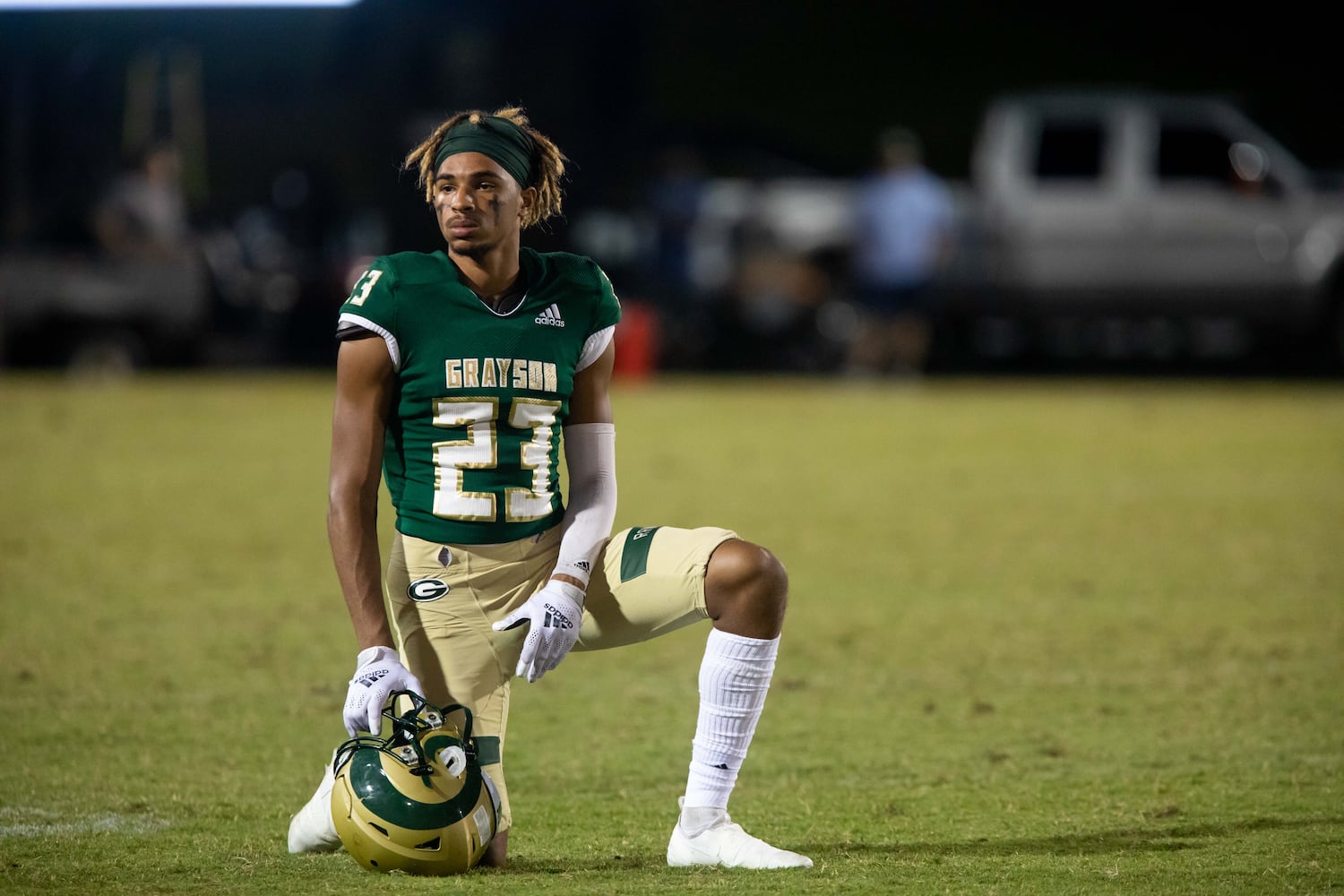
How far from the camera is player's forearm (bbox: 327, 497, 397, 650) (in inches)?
158

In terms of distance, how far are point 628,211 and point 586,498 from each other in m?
15.2

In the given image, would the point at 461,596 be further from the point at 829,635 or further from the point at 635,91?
the point at 635,91

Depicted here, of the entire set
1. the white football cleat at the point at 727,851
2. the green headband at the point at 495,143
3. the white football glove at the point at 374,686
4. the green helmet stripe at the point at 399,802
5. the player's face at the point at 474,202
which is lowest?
the white football cleat at the point at 727,851

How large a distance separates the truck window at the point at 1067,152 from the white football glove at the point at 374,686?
14507 millimetres

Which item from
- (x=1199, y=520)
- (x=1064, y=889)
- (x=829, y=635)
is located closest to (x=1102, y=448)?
(x=1199, y=520)

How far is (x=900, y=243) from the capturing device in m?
16.7

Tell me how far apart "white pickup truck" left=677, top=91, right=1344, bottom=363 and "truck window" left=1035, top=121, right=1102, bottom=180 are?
0.01 m

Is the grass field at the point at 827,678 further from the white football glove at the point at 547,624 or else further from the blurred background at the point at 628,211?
the blurred background at the point at 628,211

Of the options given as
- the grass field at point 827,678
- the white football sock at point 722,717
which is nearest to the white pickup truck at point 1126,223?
the grass field at point 827,678

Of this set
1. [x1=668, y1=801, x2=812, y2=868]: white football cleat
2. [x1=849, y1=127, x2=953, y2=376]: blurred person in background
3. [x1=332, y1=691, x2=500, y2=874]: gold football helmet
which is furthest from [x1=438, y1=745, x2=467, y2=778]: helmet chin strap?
[x1=849, y1=127, x2=953, y2=376]: blurred person in background

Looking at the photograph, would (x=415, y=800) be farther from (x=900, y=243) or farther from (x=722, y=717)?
(x=900, y=243)

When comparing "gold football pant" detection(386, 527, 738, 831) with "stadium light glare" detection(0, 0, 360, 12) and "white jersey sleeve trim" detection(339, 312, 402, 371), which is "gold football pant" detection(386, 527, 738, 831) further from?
"stadium light glare" detection(0, 0, 360, 12)

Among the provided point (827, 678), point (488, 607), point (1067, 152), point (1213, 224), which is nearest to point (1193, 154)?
point (1213, 224)

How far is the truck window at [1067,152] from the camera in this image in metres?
17.5
